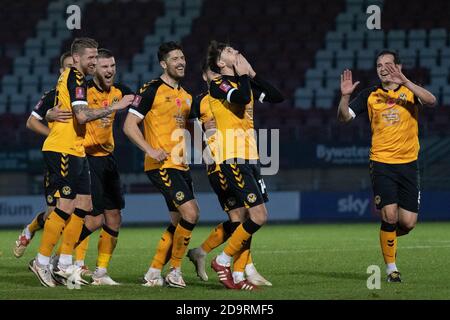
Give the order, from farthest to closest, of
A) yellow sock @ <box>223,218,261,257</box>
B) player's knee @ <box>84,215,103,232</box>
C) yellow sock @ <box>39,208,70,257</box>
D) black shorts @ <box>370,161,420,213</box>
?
1. player's knee @ <box>84,215,103,232</box>
2. black shorts @ <box>370,161,420,213</box>
3. yellow sock @ <box>39,208,70,257</box>
4. yellow sock @ <box>223,218,261,257</box>

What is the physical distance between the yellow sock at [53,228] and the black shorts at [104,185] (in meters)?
0.84

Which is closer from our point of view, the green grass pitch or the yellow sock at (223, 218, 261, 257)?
the green grass pitch

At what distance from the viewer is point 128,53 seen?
31266mm

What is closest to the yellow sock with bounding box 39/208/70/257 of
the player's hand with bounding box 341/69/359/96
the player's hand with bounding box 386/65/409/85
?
the player's hand with bounding box 341/69/359/96

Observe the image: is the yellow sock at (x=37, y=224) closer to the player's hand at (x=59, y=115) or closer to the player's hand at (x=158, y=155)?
the player's hand at (x=59, y=115)

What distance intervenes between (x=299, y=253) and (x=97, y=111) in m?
5.32

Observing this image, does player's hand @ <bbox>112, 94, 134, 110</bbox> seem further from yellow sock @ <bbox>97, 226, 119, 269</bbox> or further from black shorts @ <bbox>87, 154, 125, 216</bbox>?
yellow sock @ <bbox>97, 226, 119, 269</bbox>

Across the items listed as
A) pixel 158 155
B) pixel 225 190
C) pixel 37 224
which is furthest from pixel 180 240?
pixel 37 224

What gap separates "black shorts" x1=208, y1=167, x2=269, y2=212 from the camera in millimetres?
9656

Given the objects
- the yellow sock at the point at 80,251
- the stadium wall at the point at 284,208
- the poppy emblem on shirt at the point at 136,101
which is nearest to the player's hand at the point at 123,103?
the poppy emblem on shirt at the point at 136,101

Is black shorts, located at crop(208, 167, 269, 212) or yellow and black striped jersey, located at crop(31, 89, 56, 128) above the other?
yellow and black striped jersey, located at crop(31, 89, 56, 128)

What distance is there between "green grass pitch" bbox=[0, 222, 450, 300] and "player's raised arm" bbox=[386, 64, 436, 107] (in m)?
1.77

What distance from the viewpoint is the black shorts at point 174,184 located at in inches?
388

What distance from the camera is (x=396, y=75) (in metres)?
10.3
